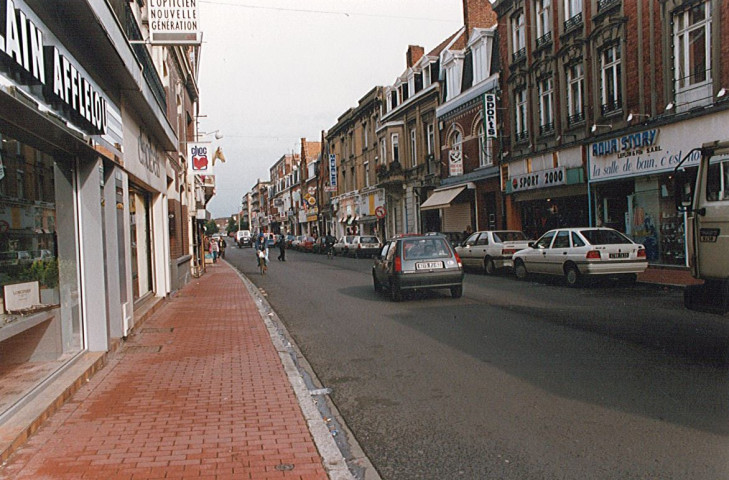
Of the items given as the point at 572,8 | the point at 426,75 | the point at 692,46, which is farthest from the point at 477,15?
the point at 692,46

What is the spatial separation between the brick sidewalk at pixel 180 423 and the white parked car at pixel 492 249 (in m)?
11.6

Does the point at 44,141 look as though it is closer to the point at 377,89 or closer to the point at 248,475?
the point at 248,475

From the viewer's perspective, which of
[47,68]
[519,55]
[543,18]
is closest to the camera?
[47,68]

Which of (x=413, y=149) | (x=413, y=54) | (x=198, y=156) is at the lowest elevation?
(x=198, y=156)

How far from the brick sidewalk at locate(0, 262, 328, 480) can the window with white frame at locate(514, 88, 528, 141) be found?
19541 mm

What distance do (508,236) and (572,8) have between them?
9.00 meters

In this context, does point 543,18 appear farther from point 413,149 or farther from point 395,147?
point 395,147

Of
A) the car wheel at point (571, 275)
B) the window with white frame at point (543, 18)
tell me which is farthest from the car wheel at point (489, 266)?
the window with white frame at point (543, 18)

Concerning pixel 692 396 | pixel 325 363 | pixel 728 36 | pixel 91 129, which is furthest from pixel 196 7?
pixel 728 36

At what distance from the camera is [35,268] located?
20.6 feet

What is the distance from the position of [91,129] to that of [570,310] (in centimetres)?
837

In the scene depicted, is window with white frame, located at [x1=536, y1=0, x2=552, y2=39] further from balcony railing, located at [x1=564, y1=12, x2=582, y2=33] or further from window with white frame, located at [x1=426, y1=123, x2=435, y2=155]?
window with white frame, located at [x1=426, y1=123, x2=435, y2=155]

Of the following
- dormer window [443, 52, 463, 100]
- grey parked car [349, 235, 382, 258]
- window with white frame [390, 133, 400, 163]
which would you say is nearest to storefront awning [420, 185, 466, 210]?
grey parked car [349, 235, 382, 258]

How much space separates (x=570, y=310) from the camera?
419 inches
